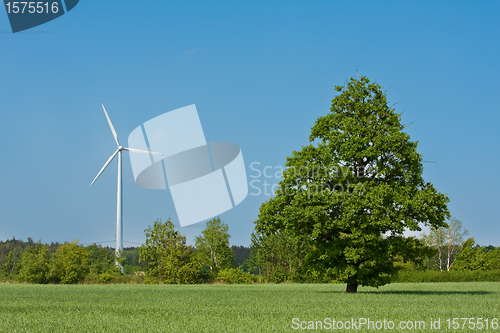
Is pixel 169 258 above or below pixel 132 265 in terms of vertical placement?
above

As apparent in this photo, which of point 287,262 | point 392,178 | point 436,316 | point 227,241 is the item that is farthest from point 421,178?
point 227,241

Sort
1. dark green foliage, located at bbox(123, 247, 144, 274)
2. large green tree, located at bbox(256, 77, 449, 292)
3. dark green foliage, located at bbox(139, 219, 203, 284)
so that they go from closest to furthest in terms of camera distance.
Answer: large green tree, located at bbox(256, 77, 449, 292), dark green foliage, located at bbox(139, 219, 203, 284), dark green foliage, located at bbox(123, 247, 144, 274)

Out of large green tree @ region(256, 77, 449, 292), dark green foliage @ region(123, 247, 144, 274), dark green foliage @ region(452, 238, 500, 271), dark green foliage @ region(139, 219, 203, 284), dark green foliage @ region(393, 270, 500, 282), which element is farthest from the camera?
dark green foliage @ region(452, 238, 500, 271)

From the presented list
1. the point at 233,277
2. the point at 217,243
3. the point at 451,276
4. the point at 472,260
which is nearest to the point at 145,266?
the point at 233,277

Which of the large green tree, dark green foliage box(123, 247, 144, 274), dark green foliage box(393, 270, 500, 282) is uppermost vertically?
the large green tree

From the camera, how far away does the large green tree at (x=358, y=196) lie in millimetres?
26844

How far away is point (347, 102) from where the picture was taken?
1200 inches

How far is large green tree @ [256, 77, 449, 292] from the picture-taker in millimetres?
26844

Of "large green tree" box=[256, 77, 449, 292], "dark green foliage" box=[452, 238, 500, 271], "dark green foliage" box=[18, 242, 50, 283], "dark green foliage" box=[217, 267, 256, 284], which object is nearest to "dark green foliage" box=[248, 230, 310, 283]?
"dark green foliage" box=[217, 267, 256, 284]

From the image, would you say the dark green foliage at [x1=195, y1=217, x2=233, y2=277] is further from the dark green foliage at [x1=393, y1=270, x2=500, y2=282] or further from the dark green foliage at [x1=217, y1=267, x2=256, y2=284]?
the dark green foliage at [x1=393, y1=270, x2=500, y2=282]

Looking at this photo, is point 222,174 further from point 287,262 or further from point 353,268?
point 287,262

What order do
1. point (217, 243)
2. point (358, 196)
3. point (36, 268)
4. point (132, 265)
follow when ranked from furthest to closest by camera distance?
point (132, 265) < point (217, 243) < point (36, 268) < point (358, 196)

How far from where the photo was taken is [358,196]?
27000 mm

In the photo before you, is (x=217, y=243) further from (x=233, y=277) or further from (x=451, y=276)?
(x=451, y=276)
